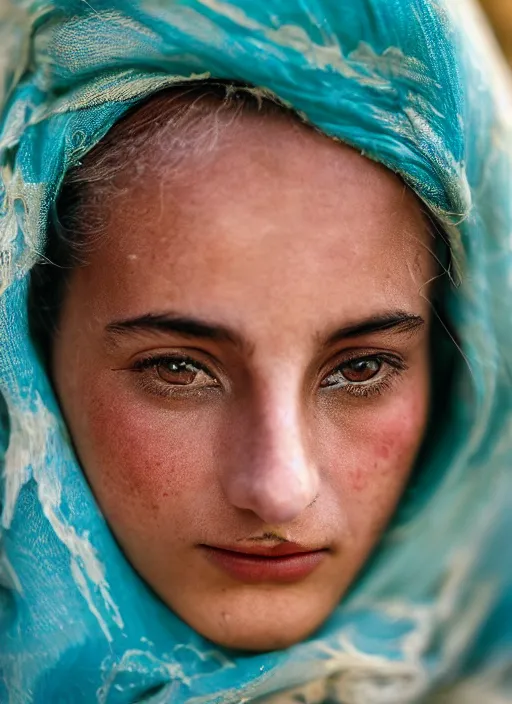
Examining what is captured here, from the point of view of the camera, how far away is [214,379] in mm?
1041

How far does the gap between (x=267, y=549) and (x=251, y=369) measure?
222 mm

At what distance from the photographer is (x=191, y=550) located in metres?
1.06

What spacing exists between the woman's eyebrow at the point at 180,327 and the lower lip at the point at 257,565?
0.26m

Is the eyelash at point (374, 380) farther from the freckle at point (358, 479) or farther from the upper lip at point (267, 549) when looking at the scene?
the upper lip at point (267, 549)

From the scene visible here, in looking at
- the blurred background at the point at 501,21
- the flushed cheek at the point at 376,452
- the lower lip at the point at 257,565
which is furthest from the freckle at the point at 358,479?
the blurred background at the point at 501,21

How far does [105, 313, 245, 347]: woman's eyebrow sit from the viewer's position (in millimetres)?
999

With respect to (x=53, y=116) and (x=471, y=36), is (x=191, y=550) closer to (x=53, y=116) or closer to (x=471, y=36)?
(x=53, y=116)

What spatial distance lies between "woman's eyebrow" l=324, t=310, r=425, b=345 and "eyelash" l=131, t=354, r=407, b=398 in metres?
0.04

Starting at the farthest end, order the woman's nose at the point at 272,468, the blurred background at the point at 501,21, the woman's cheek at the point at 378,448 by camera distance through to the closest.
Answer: the blurred background at the point at 501,21 → the woman's cheek at the point at 378,448 → the woman's nose at the point at 272,468

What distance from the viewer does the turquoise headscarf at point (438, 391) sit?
99cm

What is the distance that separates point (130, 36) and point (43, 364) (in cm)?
44

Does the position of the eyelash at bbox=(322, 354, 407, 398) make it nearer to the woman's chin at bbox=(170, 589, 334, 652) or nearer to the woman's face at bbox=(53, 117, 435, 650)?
the woman's face at bbox=(53, 117, 435, 650)

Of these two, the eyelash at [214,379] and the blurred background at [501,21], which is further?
the blurred background at [501,21]

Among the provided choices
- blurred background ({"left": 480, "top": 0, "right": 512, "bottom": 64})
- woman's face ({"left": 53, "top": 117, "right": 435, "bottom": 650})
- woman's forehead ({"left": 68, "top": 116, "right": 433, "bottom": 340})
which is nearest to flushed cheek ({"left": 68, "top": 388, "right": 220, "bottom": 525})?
woman's face ({"left": 53, "top": 117, "right": 435, "bottom": 650})
